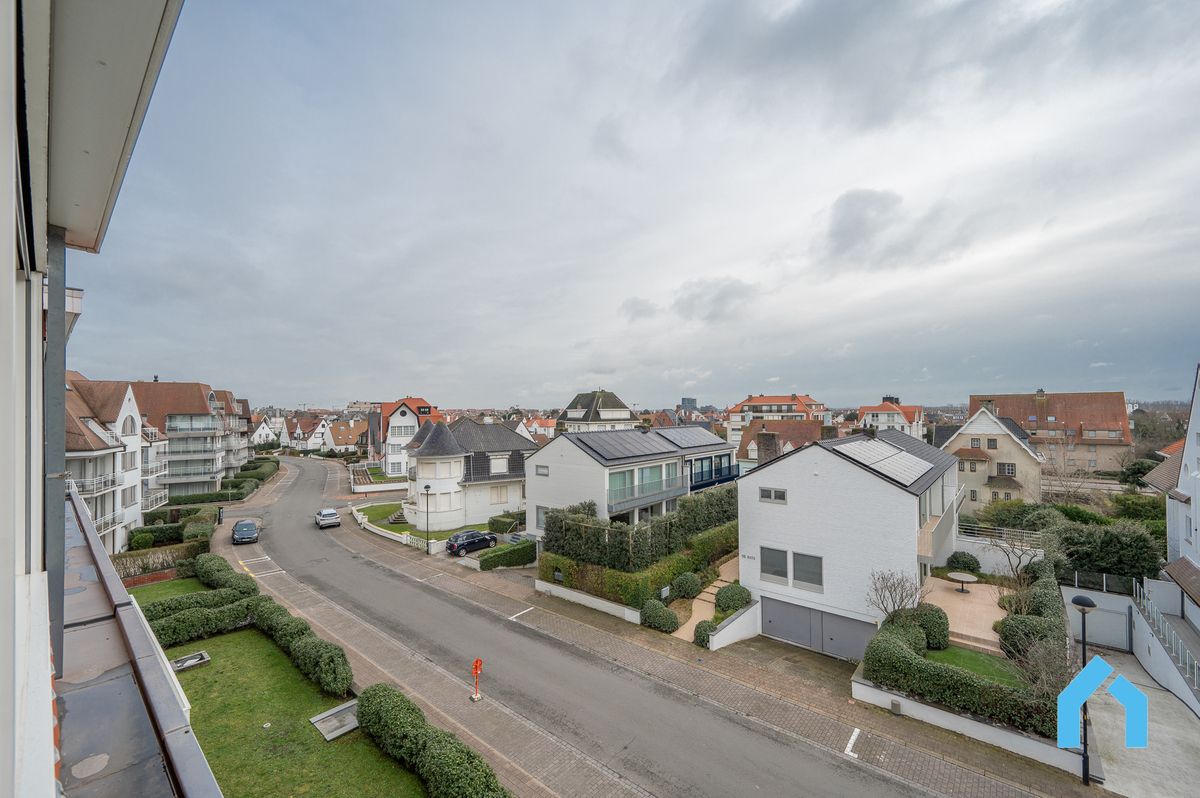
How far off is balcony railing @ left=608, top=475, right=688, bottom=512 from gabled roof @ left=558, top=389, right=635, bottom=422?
119 feet

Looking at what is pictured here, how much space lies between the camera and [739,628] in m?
19.5

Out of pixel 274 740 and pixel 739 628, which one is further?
pixel 739 628

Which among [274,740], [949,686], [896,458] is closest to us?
[274,740]

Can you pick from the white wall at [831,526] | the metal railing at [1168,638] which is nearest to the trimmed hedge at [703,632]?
the white wall at [831,526]

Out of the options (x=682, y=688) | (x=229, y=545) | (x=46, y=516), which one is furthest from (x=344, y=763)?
(x=229, y=545)

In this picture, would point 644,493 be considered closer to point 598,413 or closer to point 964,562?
point 964,562

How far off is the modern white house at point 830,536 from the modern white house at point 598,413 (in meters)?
46.1

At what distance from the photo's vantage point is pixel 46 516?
14.0 ft

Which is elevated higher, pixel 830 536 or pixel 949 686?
pixel 830 536

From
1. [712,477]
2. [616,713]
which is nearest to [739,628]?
[616,713]

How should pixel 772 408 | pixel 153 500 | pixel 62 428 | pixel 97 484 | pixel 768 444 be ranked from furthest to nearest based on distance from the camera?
1. pixel 772 408
2. pixel 768 444
3. pixel 153 500
4. pixel 97 484
5. pixel 62 428

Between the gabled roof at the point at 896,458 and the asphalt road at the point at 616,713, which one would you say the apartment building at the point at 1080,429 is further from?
the asphalt road at the point at 616,713

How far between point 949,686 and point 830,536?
5760 millimetres

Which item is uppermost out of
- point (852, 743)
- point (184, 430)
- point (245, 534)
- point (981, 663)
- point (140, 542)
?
point (184, 430)
